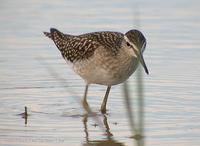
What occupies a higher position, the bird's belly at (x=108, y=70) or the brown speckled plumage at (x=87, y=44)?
the brown speckled plumage at (x=87, y=44)

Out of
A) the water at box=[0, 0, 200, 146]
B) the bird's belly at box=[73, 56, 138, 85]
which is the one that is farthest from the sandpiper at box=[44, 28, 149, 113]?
the water at box=[0, 0, 200, 146]

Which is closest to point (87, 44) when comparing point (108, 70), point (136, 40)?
point (108, 70)

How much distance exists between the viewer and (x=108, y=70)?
9.84 meters

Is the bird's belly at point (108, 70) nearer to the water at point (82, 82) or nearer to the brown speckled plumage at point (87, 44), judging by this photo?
the brown speckled plumage at point (87, 44)

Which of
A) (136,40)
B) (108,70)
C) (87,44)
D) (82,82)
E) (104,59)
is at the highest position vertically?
(136,40)

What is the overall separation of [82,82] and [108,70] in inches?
58.5

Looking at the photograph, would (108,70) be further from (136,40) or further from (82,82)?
(82,82)

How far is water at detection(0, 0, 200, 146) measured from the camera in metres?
8.58

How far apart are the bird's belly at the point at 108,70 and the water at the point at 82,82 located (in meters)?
0.37

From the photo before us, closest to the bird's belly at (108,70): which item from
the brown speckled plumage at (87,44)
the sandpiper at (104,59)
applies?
the sandpiper at (104,59)

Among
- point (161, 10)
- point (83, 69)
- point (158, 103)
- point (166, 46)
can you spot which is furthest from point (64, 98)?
point (161, 10)

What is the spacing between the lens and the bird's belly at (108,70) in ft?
32.0

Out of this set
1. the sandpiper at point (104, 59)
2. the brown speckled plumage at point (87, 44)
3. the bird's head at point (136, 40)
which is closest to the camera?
the bird's head at point (136, 40)

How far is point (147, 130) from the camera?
28.5 feet
